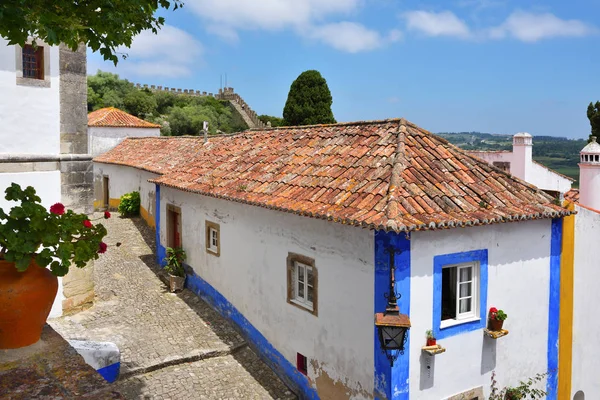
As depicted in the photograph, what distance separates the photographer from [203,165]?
14047mm

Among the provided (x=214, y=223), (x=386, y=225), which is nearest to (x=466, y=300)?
(x=386, y=225)

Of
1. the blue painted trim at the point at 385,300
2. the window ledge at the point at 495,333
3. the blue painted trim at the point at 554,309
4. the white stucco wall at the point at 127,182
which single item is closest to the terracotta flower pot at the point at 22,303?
the blue painted trim at the point at 385,300

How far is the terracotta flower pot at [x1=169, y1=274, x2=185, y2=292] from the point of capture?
45.2ft

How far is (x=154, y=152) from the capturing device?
23203 millimetres

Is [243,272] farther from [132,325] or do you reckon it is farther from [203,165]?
[203,165]

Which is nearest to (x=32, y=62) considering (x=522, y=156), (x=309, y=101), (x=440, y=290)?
(x=440, y=290)

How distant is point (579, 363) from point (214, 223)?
846cm

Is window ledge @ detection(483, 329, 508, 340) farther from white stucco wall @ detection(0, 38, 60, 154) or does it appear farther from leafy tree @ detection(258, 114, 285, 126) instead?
leafy tree @ detection(258, 114, 285, 126)

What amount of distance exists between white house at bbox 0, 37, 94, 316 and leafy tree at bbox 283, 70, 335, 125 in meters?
30.7

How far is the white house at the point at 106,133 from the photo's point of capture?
91.1ft

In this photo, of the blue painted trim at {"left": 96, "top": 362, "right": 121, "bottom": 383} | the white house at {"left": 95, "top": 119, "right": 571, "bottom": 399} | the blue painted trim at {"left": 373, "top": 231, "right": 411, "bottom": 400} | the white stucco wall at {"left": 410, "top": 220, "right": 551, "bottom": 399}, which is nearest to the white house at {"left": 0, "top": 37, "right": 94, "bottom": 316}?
the white house at {"left": 95, "top": 119, "right": 571, "bottom": 399}

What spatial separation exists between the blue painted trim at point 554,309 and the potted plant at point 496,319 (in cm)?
164

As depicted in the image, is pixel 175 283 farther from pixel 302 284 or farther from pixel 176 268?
pixel 302 284

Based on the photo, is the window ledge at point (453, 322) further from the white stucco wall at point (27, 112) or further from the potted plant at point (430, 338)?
the white stucco wall at point (27, 112)
